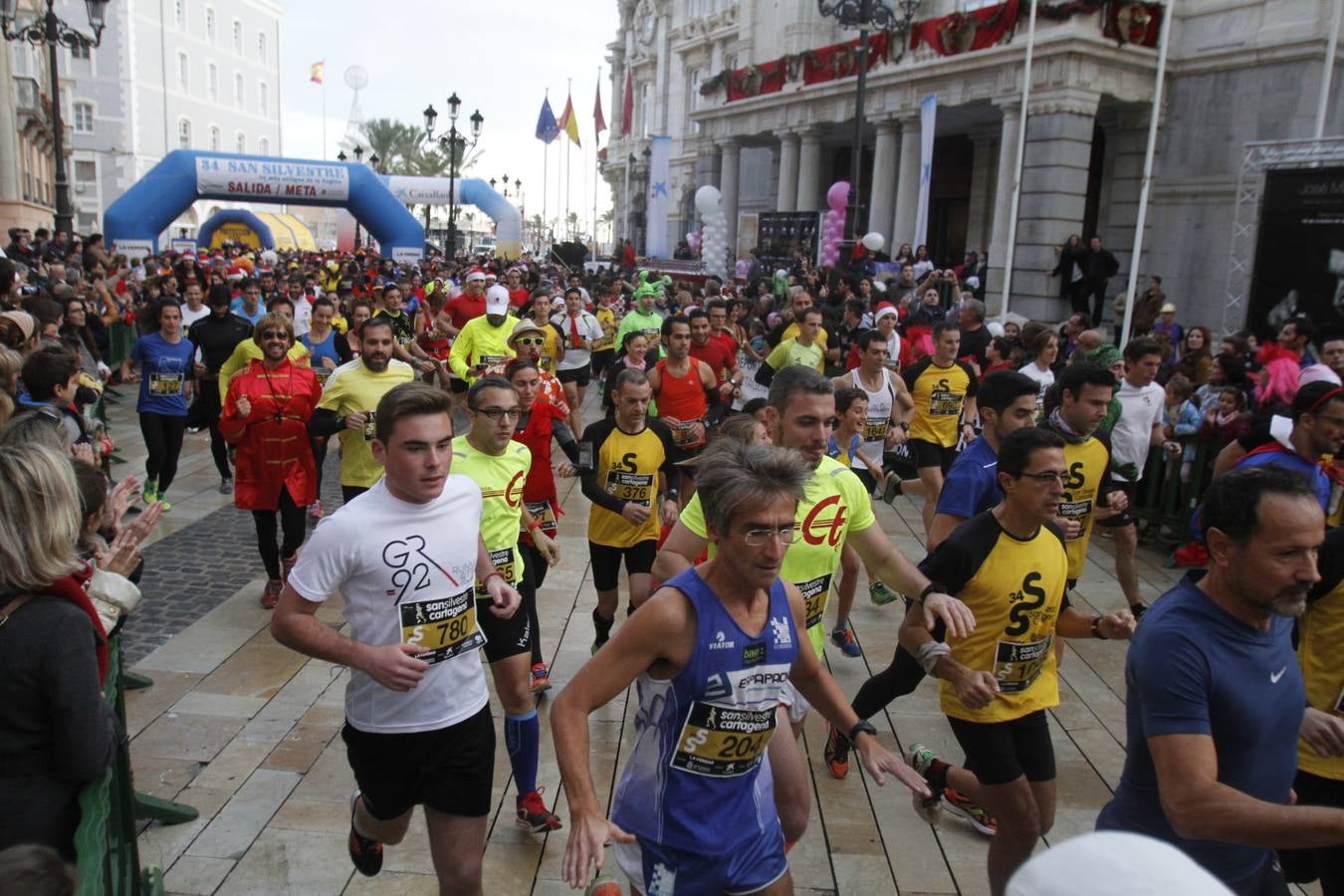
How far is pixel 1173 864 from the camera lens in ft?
3.83

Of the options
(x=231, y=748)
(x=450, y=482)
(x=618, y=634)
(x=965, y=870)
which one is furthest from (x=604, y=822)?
(x=231, y=748)

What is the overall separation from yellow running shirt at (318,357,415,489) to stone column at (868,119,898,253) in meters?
21.7

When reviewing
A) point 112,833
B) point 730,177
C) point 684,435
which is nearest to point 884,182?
point 730,177

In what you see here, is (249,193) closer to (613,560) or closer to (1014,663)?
(613,560)

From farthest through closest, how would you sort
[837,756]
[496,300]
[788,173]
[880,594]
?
[788,173] → [496,300] → [880,594] → [837,756]

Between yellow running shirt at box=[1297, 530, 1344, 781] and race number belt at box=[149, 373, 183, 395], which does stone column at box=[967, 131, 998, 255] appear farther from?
yellow running shirt at box=[1297, 530, 1344, 781]

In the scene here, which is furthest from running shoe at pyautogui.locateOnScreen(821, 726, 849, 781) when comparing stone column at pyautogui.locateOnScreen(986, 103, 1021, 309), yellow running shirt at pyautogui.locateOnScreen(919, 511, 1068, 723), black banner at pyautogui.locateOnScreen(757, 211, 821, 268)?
black banner at pyautogui.locateOnScreen(757, 211, 821, 268)

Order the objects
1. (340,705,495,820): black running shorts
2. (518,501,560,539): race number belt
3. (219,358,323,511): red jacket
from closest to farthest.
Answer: (340,705,495,820): black running shorts < (518,501,560,539): race number belt < (219,358,323,511): red jacket

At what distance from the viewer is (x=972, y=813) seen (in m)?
4.39

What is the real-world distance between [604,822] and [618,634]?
48 centimetres

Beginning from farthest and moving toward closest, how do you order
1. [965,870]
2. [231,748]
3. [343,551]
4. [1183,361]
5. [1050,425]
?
1. [1183,361]
2. [1050,425]
3. [231,748]
4. [965,870]
5. [343,551]

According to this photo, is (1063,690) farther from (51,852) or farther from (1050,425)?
(51,852)

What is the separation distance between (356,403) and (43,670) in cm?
421

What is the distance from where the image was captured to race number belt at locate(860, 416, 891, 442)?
7.67 m
